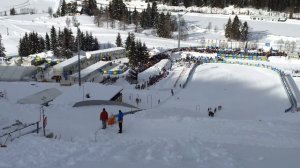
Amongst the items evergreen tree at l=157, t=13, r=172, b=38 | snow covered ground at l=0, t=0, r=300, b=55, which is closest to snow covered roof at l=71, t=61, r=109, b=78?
snow covered ground at l=0, t=0, r=300, b=55

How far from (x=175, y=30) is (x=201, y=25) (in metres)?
7.97

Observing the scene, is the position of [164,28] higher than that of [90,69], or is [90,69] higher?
[164,28]

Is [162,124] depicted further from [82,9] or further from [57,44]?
[82,9]

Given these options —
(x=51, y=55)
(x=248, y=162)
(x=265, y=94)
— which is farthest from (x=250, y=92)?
(x=51, y=55)

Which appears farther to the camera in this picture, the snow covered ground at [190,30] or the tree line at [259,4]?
the tree line at [259,4]

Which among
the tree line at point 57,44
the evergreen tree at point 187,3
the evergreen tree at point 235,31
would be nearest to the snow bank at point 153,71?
the tree line at point 57,44

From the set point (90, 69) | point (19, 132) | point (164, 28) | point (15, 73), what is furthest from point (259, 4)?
point (19, 132)

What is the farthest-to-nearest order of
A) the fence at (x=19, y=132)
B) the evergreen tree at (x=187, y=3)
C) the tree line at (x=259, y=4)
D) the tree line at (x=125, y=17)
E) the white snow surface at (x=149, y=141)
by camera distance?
the evergreen tree at (x=187, y=3) → the tree line at (x=259, y=4) → the tree line at (x=125, y=17) → the fence at (x=19, y=132) → the white snow surface at (x=149, y=141)

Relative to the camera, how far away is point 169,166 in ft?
29.3

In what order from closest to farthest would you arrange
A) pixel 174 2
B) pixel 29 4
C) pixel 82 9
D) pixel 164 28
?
pixel 164 28, pixel 82 9, pixel 174 2, pixel 29 4

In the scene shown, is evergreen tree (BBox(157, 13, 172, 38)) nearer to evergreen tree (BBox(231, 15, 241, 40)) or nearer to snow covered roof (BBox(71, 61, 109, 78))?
evergreen tree (BBox(231, 15, 241, 40))

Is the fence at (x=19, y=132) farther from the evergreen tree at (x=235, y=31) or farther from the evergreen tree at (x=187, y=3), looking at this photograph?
the evergreen tree at (x=187, y=3)

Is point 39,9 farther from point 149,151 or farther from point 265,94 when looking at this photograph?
point 149,151

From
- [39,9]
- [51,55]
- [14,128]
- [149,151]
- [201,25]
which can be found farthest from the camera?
[39,9]
